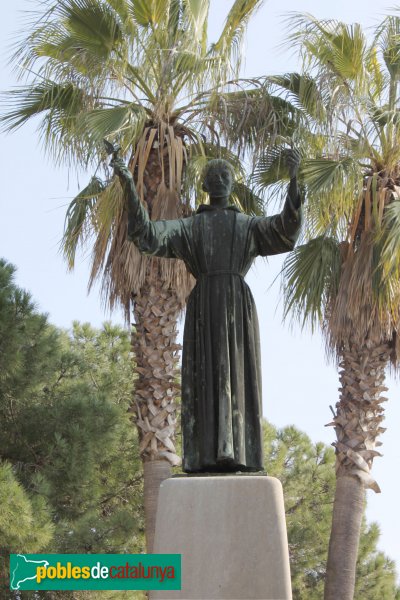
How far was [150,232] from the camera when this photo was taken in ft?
21.1

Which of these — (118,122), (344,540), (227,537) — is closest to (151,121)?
(118,122)

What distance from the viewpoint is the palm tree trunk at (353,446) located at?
45.4 feet

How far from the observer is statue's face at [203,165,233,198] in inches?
259

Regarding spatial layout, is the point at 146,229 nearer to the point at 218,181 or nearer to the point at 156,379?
the point at 218,181

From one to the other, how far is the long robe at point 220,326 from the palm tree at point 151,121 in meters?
6.67

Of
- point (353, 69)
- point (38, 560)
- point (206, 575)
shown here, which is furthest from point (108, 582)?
point (353, 69)

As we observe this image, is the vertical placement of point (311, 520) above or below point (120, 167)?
above

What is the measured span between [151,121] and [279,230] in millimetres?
7631

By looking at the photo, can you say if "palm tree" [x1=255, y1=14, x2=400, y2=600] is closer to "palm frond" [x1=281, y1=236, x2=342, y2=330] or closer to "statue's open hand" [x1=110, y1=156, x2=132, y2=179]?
"palm frond" [x1=281, y1=236, x2=342, y2=330]

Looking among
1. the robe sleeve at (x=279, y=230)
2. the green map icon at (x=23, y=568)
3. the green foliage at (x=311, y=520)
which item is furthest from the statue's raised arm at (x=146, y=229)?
the green foliage at (x=311, y=520)

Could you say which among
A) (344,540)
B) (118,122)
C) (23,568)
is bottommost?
(23,568)

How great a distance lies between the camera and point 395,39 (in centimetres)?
1450

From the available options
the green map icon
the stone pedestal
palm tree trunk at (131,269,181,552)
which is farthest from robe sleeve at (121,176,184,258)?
palm tree trunk at (131,269,181,552)

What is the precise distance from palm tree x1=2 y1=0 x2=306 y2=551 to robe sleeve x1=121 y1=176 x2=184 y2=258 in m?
6.63
